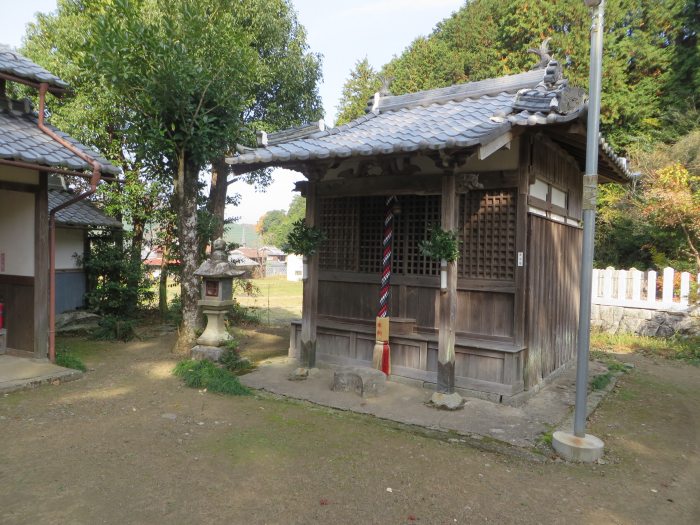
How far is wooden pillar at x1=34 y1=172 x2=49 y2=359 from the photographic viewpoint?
8.15 meters

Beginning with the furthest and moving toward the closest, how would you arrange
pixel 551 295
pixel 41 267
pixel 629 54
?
pixel 629 54 → pixel 551 295 → pixel 41 267

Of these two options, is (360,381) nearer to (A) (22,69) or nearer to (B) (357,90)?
(A) (22,69)

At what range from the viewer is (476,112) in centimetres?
766

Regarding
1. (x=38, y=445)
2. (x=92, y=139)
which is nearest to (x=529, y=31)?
(x=92, y=139)

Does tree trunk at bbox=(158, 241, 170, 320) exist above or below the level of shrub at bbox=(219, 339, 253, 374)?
above

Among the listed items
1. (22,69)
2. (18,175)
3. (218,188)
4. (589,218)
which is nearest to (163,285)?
(218,188)

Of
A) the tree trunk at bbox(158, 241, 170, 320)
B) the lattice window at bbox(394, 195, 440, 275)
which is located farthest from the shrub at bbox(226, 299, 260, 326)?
the lattice window at bbox(394, 195, 440, 275)

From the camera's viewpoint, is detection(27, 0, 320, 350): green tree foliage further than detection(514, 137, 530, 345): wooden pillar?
Yes

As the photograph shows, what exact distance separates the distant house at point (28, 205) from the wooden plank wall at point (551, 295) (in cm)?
701

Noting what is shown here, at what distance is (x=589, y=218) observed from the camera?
5.13 metres

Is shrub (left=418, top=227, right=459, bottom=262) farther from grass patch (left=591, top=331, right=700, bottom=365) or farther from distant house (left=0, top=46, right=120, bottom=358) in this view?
grass patch (left=591, top=331, right=700, bottom=365)

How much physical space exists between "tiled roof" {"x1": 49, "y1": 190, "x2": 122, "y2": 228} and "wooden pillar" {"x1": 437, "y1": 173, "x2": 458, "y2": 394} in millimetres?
10563

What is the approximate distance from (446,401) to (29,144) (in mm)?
7461

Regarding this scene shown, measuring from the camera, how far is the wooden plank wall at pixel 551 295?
24.4 feet
